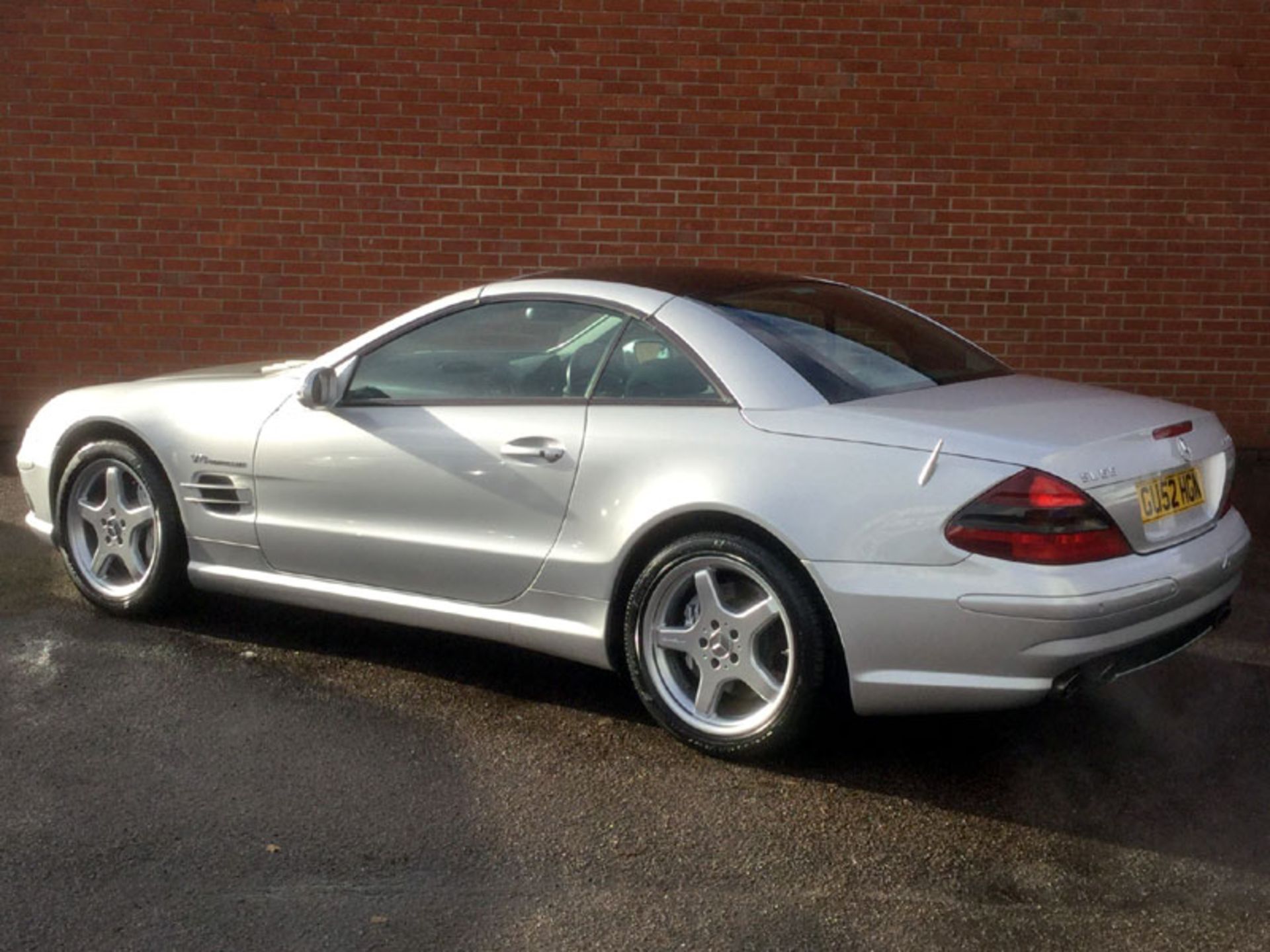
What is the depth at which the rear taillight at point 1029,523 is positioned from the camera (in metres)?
4.21

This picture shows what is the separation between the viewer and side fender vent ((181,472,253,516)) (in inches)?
222

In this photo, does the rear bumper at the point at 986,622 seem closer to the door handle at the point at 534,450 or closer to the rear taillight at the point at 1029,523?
the rear taillight at the point at 1029,523

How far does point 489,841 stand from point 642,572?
3.26ft

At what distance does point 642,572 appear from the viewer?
4723 millimetres

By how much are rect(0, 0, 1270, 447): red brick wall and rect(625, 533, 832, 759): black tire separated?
4965 mm

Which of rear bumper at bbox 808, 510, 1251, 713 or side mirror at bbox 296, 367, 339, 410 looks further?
side mirror at bbox 296, 367, 339, 410

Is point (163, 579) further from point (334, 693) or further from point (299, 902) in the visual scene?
point (299, 902)

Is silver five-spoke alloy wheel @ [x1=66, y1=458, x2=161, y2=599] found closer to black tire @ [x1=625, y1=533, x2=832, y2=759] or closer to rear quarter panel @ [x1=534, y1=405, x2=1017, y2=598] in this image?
rear quarter panel @ [x1=534, y1=405, x2=1017, y2=598]

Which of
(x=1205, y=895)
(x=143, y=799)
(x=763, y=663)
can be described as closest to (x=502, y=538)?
(x=763, y=663)

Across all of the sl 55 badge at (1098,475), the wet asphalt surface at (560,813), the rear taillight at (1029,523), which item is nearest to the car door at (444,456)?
the wet asphalt surface at (560,813)

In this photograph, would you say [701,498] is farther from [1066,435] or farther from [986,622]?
[1066,435]

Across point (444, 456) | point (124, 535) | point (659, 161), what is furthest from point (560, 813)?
point (659, 161)

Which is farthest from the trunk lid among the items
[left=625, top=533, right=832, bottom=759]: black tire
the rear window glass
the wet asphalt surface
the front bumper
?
the front bumper

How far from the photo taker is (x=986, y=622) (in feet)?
13.8
